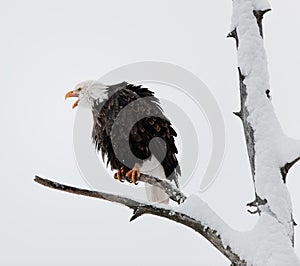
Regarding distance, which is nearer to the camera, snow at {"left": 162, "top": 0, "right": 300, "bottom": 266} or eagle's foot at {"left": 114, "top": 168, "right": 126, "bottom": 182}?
snow at {"left": 162, "top": 0, "right": 300, "bottom": 266}

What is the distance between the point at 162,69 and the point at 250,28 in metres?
2.14

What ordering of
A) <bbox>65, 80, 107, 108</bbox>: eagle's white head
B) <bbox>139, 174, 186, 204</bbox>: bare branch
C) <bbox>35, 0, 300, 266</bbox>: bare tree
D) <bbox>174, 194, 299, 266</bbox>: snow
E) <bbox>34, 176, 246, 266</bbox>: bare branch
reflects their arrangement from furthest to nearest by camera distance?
<bbox>65, 80, 107, 108</bbox>: eagle's white head → <bbox>139, 174, 186, 204</bbox>: bare branch → <bbox>34, 176, 246, 266</bbox>: bare branch → <bbox>35, 0, 300, 266</bbox>: bare tree → <bbox>174, 194, 299, 266</bbox>: snow

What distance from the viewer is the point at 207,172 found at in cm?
435

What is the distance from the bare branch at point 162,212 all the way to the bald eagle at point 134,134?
2267mm

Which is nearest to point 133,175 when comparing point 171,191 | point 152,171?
point 152,171

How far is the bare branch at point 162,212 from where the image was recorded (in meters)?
2.71

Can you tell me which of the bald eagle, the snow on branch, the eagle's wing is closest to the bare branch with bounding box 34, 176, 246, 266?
the snow on branch

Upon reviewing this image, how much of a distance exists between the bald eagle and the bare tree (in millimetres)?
2341

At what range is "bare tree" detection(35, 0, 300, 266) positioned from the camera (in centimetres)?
260

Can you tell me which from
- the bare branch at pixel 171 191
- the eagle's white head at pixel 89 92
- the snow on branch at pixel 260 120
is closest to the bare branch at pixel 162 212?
the snow on branch at pixel 260 120

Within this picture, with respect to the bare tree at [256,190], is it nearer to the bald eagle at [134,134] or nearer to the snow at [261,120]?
the snow at [261,120]

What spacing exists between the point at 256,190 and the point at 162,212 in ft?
1.79

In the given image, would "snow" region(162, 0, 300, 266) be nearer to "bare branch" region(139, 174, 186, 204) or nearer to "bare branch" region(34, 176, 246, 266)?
"bare branch" region(34, 176, 246, 266)

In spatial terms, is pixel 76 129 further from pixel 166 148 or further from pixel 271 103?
pixel 271 103
